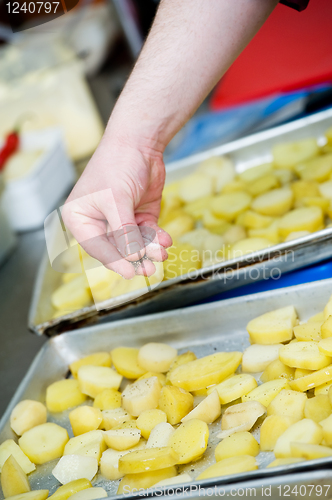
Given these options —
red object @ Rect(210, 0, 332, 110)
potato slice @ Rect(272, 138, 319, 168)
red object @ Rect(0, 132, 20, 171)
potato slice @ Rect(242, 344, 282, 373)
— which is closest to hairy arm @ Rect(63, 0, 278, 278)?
potato slice @ Rect(242, 344, 282, 373)

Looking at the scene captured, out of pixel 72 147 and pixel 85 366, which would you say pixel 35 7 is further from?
pixel 72 147

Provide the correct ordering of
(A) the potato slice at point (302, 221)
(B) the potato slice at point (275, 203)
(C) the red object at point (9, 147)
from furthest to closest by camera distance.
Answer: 1. (C) the red object at point (9, 147)
2. (B) the potato slice at point (275, 203)
3. (A) the potato slice at point (302, 221)

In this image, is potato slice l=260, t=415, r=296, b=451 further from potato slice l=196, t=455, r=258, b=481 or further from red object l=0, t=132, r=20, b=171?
red object l=0, t=132, r=20, b=171

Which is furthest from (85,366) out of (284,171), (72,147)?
(72,147)

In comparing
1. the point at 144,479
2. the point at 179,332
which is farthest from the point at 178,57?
the point at 144,479

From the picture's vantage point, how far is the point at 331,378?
33.1 inches

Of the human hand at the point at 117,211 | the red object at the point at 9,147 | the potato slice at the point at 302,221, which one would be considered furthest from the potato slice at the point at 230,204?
the red object at the point at 9,147

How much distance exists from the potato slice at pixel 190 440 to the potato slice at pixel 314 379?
19 centimetres

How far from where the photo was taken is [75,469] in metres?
0.90

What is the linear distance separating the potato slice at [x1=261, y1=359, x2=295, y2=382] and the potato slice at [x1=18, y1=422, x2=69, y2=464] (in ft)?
1.46

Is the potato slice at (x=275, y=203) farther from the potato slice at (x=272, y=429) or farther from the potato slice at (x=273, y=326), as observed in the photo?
the potato slice at (x=272, y=429)

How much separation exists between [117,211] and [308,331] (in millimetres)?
465

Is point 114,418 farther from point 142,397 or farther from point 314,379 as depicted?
point 314,379

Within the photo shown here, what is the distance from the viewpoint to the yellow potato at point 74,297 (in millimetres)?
1349
